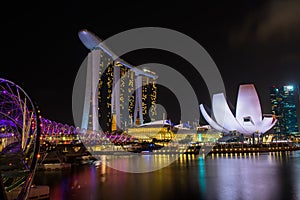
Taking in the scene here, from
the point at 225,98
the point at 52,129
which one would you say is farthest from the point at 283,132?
the point at 52,129

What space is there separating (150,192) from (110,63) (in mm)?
33054

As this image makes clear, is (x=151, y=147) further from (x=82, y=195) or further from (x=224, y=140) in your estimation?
(x=82, y=195)

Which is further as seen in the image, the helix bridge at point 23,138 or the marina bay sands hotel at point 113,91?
the marina bay sands hotel at point 113,91

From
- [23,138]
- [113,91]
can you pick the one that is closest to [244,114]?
[113,91]

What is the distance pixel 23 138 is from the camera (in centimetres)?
705

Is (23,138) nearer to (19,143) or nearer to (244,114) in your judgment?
(19,143)

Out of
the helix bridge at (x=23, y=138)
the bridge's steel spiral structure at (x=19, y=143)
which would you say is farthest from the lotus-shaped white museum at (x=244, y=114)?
the bridge's steel spiral structure at (x=19, y=143)

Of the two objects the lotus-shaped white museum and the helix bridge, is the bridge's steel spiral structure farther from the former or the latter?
the lotus-shaped white museum

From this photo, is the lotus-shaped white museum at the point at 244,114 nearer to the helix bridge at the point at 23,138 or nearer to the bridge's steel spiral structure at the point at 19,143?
the helix bridge at the point at 23,138

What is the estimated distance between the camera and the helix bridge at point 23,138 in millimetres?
3644

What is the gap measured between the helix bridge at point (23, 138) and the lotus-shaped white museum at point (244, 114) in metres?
9.73

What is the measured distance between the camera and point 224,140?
3528 cm

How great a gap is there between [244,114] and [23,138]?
25625 millimetres

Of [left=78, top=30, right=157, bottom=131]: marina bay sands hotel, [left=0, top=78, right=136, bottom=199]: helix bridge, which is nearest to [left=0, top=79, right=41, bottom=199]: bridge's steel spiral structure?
[left=0, top=78, right=136, bottom=199]: helix bridge
